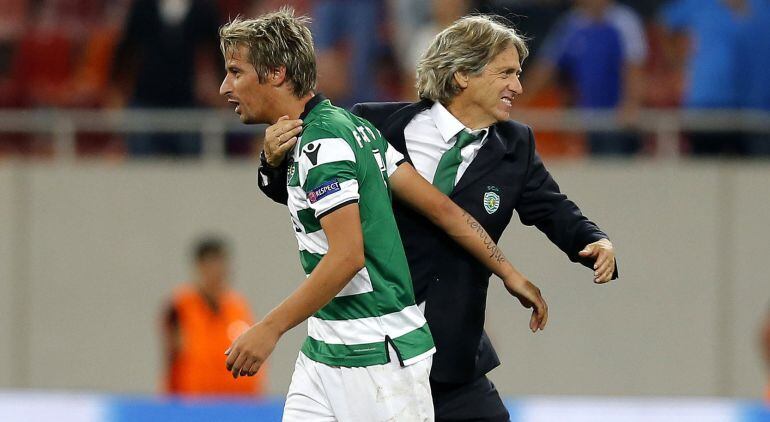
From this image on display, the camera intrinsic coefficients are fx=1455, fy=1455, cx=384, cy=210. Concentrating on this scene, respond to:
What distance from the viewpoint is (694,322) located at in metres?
10.1

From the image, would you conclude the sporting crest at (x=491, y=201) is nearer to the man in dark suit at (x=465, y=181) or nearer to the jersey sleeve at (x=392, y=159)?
the man in dark suit at (x=465, y=181)

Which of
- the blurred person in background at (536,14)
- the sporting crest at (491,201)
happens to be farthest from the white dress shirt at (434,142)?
the blurred person in background at (536,14)

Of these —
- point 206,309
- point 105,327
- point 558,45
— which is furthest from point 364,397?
point 105,327

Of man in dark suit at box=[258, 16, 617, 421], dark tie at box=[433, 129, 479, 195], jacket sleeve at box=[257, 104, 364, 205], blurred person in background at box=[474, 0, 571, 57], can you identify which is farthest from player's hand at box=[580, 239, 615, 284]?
blurred person in background at box=[474, 0, 571, 57]

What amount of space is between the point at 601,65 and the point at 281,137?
5.81 metres

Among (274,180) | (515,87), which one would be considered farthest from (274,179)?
(515,87)

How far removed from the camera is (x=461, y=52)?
4.65 meters

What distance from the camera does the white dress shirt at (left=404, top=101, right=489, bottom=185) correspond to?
4707mm

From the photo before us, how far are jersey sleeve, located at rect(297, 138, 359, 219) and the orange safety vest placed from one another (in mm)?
4538

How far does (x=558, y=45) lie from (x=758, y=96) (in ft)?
4.48

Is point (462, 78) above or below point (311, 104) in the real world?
above

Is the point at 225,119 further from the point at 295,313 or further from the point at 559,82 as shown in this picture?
the point at 295,313

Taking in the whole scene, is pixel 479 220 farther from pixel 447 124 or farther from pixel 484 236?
pixel 447 124

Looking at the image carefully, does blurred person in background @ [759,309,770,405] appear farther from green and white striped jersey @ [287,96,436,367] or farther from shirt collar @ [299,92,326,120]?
shirt collar @ [299,92,326,120]
